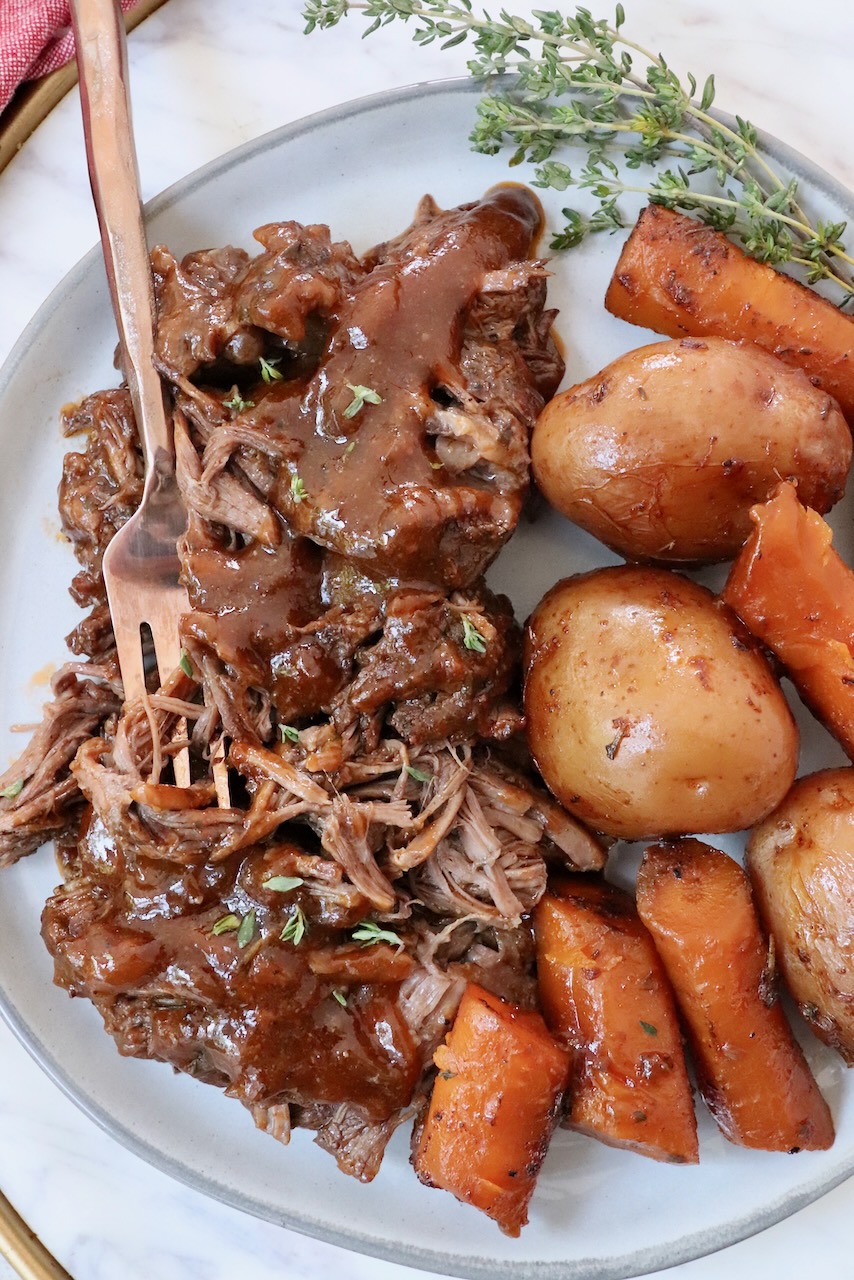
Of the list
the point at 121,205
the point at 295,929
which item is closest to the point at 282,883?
the point at 295,929

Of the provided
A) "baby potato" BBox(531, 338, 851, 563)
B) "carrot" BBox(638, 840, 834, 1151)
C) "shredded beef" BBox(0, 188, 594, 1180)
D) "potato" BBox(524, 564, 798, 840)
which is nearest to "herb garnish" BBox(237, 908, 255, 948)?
"shredded beef" BBox(0, 188, 594, 1180)

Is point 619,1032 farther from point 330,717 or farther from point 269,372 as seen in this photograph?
point 269,372

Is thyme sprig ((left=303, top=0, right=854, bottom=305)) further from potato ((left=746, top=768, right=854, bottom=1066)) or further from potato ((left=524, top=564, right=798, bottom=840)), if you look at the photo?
potato ((left=746, top=768, right=854, bottom=1066))

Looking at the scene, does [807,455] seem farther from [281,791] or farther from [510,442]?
[281,791]

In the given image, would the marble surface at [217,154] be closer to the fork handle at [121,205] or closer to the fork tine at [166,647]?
the fork handle at [121,205]

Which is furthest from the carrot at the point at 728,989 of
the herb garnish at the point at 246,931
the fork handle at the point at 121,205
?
the fork handle at the point at 121,205

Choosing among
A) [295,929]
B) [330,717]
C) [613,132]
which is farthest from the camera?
[613,132]
